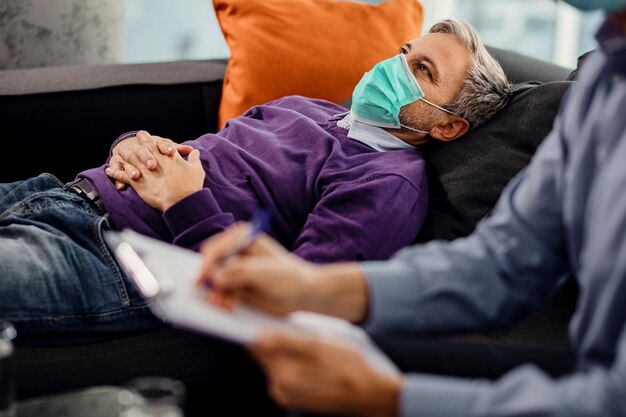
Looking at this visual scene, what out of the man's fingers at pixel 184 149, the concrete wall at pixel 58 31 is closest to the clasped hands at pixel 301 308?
the man's fingers at pixel 184 149

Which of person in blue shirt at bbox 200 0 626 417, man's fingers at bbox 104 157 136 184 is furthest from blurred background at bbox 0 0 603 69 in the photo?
man's fingers at bbox 104 157 136 184

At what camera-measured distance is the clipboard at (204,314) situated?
0.97 metres

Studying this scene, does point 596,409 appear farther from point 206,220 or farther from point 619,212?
point 206,220

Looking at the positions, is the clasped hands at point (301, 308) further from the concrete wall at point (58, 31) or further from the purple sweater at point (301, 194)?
the concrete wall at point (58, 31)

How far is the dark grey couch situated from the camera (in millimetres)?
1501

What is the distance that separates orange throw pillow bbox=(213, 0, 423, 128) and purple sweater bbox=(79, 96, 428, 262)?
36cm

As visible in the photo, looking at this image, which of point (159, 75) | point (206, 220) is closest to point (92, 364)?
point (206, 220)

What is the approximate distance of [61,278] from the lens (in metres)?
1.62

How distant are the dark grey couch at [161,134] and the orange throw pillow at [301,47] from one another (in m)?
0.15

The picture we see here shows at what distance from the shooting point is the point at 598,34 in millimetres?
1150


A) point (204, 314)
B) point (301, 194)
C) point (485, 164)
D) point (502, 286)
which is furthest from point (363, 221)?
point (204, 314)

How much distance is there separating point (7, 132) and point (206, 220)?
2.99 feet

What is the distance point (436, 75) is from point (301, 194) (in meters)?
0.43

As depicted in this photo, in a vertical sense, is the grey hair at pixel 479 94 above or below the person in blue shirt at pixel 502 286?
below
